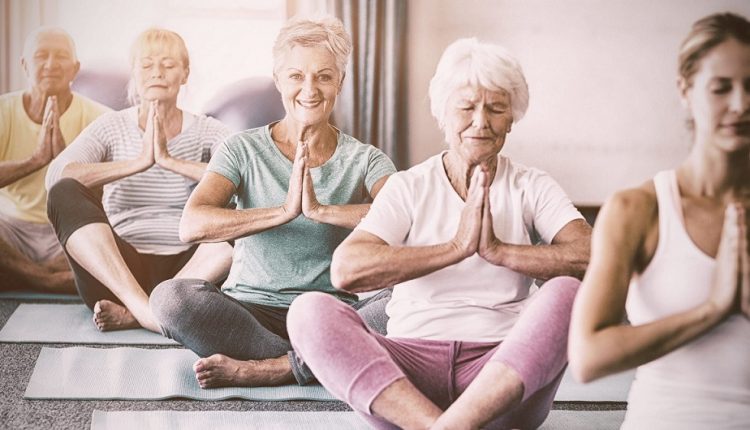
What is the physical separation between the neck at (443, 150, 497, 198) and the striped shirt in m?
1.60

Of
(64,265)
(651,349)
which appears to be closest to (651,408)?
(651,349)

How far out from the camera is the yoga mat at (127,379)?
8.22 ft

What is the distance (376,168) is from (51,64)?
5.70 ft

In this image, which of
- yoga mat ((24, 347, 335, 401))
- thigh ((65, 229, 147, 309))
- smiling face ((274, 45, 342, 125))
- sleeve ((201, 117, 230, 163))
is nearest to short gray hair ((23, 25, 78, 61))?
sleeve ((201, 117, 230, 163))

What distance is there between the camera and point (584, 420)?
2414mm

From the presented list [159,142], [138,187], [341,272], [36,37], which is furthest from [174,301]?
[36,37]

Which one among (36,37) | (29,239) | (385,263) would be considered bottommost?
(29,239)

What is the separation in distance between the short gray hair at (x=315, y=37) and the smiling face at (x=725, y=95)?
4.05 feet

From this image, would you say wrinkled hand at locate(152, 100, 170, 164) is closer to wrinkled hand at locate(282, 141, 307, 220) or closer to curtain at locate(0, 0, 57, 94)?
curtain at locate(0, 0, 57, 94)

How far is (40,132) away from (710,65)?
289 cm

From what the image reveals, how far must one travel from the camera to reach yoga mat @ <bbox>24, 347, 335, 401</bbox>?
2506 millimetres

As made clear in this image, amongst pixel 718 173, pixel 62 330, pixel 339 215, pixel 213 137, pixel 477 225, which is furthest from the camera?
pixel 213 137

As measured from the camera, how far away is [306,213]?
2.40 meters

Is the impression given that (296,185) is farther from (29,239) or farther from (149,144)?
(29,239)
